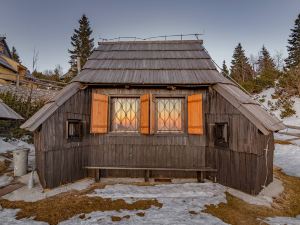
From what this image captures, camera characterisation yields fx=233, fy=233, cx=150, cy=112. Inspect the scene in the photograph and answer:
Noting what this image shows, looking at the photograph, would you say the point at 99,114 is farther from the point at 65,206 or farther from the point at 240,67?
the point at 240,67

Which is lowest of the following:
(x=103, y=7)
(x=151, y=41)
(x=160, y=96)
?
(x=160, y=96)

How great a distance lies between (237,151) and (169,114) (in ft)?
9.68

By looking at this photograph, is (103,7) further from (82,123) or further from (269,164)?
(269,164)

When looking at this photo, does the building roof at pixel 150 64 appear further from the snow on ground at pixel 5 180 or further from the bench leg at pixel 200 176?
the snow on ground at pixel 5 180

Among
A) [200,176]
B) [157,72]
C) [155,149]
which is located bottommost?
[200,176]

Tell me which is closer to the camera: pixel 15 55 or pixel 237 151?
pixel 237 151

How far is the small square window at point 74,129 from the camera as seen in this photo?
8633 mm

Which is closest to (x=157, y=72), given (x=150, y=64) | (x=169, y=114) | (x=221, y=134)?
(x=150, y=64)

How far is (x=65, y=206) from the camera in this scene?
6.30 m

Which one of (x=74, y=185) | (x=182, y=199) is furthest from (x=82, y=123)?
(x=182, y=199)

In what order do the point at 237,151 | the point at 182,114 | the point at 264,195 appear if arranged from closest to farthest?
1. the point at 264,195
2. the point at 237,151
3. the point at 182,114

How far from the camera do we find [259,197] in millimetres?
7375

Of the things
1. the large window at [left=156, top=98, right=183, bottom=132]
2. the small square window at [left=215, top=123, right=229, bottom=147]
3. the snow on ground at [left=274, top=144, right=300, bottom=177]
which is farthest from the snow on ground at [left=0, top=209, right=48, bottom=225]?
the snow on ground at [left=274, top=144, right=300, bottom=177]

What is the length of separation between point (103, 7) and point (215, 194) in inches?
590
